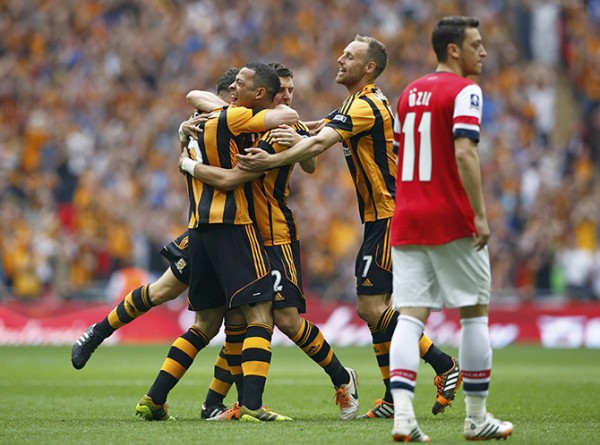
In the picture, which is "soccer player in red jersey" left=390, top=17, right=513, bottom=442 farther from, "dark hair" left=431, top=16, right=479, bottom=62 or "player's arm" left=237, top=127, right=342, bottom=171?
"player's arm" left=237, top=127, right=342, bottom=171

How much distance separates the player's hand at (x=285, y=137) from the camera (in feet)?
27.9

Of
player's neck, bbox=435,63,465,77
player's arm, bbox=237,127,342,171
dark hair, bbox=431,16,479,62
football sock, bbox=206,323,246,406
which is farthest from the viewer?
football sock, bbox=206,323,246,406

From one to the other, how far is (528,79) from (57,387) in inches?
592

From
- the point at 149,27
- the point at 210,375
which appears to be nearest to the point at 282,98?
the point at 210,375

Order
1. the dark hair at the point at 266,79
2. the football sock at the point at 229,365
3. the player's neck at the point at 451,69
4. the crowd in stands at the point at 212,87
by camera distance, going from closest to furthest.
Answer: the player's neck at the point at 451,69
the dark hair at the point at 266,79
the football sock at the point at 229,365
the crowd in stands at the point at 212,87

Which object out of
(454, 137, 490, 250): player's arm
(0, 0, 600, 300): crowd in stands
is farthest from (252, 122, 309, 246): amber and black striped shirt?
(0, 0, 600, 300): crowd in stands

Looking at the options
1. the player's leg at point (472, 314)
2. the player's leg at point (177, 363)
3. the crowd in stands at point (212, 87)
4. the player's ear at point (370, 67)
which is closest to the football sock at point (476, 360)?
the player's leg at point (472, 314)

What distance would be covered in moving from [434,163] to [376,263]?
1951 millimetres

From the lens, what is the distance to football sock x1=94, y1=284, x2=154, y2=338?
30.9 ft

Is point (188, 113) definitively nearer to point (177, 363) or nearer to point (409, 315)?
point (177, 363)

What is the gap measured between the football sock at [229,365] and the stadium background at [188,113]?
1143 centimetres

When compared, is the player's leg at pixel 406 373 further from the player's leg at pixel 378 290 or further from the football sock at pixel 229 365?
the football sock at pixel 229 365

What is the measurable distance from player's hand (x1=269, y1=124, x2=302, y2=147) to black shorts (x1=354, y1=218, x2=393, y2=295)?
0.98 metres

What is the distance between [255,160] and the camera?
8461 millimetres
